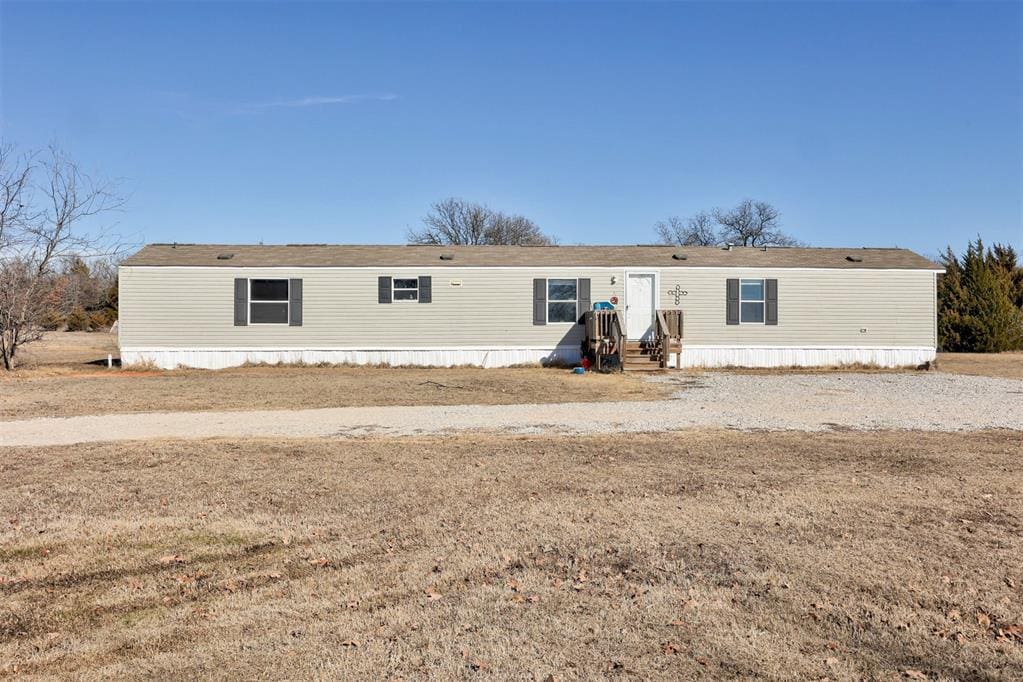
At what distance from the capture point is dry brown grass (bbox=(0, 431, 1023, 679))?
10.7ft

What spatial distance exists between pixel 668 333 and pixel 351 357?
753cm

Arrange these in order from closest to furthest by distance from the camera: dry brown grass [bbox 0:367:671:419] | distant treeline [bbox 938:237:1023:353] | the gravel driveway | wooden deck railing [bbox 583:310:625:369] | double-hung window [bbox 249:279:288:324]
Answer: the gravel driveway → dry brown grass [bbox 0:367:671:419] → wooden deck railing [bbox 583:310:625:369] → double-hung window [bbox 249:279:288:324] → distant treeline [bbox 938:237:1023:353]

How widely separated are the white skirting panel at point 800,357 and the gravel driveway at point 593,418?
18.4 ft

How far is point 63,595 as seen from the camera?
3.89 metres

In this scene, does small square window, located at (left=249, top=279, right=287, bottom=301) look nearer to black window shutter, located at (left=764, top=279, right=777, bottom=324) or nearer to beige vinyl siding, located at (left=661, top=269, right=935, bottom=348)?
beige vinyl siding, located at (left=661, top=269, right=935, bottom=348)

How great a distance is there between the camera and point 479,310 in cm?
1877

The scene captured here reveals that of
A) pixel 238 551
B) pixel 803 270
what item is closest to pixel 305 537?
pixel 238 551

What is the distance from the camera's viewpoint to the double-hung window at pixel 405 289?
18.6 metres

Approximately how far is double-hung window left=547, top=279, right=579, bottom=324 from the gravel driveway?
605 centimetres

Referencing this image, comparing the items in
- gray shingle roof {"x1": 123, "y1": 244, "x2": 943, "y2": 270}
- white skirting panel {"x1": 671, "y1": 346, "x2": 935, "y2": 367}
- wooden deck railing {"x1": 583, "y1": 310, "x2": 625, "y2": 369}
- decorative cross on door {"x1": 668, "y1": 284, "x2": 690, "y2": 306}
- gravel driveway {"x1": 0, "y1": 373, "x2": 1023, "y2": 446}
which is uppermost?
gray shingle roof {"x1": 123, "y1": 244, "x2": 943, "y2": 270}

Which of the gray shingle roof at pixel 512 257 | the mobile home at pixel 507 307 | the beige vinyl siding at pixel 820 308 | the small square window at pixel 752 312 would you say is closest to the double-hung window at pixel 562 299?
the mobile home at pixel 507 307

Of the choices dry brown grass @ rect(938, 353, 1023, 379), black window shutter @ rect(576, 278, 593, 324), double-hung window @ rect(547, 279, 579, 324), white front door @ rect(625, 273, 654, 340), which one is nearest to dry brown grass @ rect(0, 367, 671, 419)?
double-hung window @ rect(547, 279, 579, 324)

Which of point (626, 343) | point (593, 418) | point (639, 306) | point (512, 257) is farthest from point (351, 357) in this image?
point (593, 418)

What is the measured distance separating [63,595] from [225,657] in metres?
1.26
